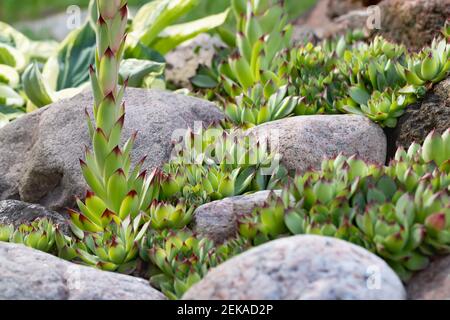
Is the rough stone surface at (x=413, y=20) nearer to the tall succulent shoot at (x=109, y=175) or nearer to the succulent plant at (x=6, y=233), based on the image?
the tall succulent shoot at (x=109, y=175)

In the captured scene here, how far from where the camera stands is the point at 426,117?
4.41 metres

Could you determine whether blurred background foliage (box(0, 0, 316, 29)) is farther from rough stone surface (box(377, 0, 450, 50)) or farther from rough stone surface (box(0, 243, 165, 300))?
rough stone surface (box(0, 243, 165, 300))

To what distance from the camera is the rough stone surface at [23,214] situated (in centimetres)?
410

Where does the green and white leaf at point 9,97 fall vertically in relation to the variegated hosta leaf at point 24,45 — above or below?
below

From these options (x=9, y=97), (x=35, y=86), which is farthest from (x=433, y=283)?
(x=9, y=97)

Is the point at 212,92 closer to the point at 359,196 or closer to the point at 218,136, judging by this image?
the point at 218,136

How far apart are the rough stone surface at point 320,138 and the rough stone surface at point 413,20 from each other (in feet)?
4.50

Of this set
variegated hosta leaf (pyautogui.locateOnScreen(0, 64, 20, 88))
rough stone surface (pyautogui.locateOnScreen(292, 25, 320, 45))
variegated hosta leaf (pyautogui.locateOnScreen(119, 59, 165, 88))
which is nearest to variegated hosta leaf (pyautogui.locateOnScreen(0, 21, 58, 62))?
variegated hosta leaf (pyautogui.locateOnScreen(0, 64, 20, 88))

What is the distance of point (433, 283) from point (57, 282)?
1437 millimetres

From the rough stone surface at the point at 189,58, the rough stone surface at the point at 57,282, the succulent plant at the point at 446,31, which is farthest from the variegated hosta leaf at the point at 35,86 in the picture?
the succulent plant at the point at 446,31

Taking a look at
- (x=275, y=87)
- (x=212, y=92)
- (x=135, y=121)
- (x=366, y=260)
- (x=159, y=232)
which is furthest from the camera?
(x=212, y=92)
